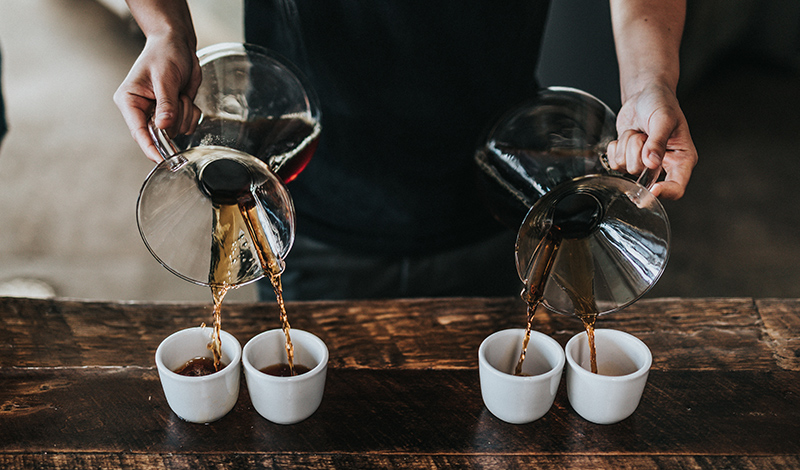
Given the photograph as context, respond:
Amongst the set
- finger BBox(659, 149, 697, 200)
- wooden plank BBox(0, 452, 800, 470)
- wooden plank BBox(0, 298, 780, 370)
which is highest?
finger BBox(659, 149, 697, 200)

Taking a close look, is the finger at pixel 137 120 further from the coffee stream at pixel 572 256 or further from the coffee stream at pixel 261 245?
the coffee stream at pixel 572 256

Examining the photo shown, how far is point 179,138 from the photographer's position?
3.31 ft

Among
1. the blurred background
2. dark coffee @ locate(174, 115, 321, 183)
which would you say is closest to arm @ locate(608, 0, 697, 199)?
dark coffee @ locate(174, 115, 321, 183)

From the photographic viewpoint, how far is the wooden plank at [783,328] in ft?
3.73

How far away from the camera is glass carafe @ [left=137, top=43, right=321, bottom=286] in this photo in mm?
912

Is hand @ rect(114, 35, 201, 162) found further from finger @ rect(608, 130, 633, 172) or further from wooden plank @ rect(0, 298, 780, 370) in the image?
finger @ rect(608, 130, 633, 172)

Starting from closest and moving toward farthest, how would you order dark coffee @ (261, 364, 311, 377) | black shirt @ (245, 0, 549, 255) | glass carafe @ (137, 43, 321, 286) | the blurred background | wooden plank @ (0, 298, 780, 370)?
glass carafe @ (137, 43, 321, 286), dark coffee @ (261, 364, 311, 377), wooden plank @ (0, 298, 780, 370), black shirt @ (245, 0, 549, 255), the blurred background

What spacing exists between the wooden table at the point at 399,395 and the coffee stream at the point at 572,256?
0.18 m

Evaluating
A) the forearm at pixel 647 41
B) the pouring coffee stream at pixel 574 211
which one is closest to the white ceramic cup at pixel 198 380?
the pouring coffee stream at pixel 574 211

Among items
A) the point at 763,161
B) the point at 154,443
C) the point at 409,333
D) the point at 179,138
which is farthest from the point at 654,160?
the point at 763,161

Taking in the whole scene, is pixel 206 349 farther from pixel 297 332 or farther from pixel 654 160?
pixel 654 160

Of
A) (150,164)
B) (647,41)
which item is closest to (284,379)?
(647,41)

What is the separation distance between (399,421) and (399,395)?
6 centimetres

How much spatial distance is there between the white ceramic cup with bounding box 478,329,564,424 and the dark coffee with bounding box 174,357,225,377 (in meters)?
0.41
